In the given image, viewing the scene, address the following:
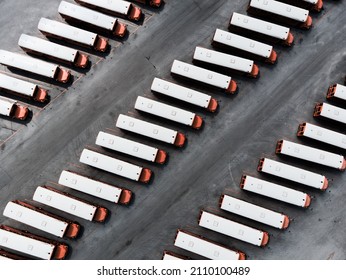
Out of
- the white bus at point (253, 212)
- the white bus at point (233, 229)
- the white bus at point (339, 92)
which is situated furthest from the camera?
the white bus at point (339, 92)

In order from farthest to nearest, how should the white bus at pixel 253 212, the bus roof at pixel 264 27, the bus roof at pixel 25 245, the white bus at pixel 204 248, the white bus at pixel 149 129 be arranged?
the bus roof at pixel 264 27
the white bus at pixel 149 129
the white bus at pixel 253 212
the white bus at pixel 204 248
the bus roof at pixel 25 245

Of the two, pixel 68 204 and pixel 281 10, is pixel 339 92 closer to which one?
pixel 281 10

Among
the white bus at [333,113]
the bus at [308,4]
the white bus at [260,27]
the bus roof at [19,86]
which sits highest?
the bus at [308,4]

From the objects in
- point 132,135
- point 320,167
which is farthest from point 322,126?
point 132,135

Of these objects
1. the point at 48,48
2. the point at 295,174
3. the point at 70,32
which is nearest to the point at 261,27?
the point at 295,174

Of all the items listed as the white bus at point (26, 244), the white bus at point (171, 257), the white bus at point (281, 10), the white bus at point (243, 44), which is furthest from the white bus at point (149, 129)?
the white bus at point (281, 10)

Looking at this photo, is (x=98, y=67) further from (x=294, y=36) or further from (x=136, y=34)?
(x=294, y=36)

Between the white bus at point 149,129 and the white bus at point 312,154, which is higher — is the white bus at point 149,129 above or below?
below

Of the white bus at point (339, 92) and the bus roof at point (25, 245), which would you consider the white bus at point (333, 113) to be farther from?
the bus roof at point (25, 245)
